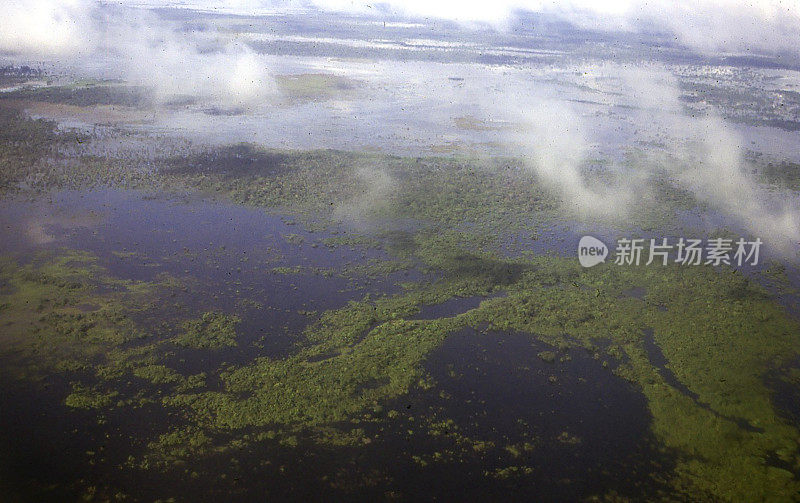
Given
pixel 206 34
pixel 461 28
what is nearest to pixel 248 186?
pixel 206 34

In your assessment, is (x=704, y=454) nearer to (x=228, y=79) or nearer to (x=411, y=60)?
(x=228, y=79)

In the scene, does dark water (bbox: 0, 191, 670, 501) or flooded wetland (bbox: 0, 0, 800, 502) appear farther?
flooded wetland (bbox: 0, 0, 800, 502)

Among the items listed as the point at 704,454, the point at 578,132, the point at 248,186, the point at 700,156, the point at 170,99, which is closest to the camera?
the point at 704,454

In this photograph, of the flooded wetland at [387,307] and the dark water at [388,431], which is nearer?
the dark water at [388,431]

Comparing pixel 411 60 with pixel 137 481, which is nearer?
pixel 137 481

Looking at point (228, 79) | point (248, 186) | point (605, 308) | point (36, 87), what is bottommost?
point (605, 308)

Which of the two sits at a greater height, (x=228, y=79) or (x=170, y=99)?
(x=228, y=79)

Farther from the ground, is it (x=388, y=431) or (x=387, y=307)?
(x=387, y=307)

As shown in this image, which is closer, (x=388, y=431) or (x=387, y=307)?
(x=388, y=431)
